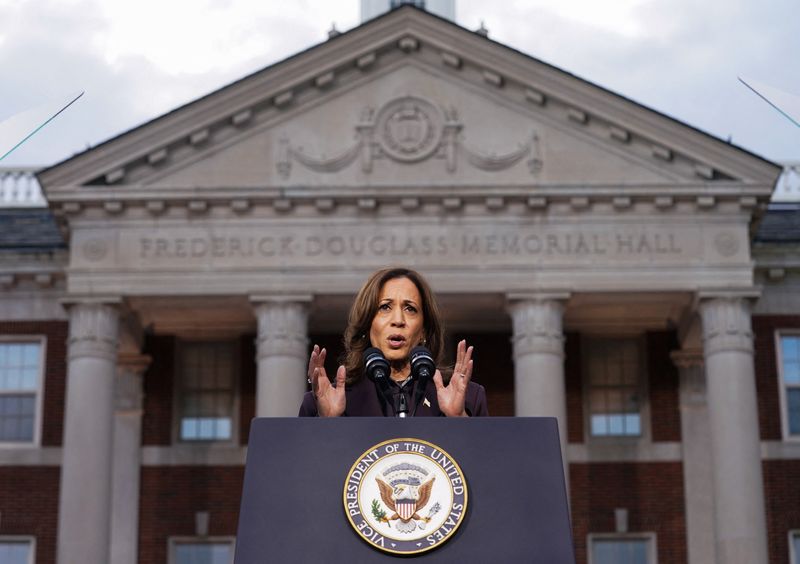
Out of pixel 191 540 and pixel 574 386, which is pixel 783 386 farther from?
pixel 191 540

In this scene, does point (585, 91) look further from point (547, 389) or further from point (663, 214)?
point (547, 389)

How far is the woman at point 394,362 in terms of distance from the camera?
4.41 m

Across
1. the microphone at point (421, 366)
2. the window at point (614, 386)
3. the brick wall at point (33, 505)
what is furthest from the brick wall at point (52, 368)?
the microphone at point (421, 366)

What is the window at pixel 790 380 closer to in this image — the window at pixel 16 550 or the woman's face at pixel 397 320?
the window at pixel 16 550

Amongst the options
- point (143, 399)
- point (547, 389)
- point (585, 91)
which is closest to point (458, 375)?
point (547, 389)

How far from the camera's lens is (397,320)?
4574 mm

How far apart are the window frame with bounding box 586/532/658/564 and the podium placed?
876 inches

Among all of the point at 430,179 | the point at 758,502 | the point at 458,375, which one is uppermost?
the point at 430,179

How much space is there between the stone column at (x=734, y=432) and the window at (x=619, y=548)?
3145mm

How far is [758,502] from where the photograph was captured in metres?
22.4

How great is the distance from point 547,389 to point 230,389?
682 cm

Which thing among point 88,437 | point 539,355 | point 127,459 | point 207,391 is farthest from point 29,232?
point 539,355

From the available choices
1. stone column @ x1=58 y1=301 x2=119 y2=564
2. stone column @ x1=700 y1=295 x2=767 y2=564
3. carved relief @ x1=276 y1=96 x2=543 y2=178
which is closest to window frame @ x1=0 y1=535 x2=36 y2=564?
stone column @ x1=58 y1=301 x2=119 y2=564

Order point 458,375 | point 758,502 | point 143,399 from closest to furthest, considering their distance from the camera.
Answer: point 458,375, point 758,502, point 143,399
